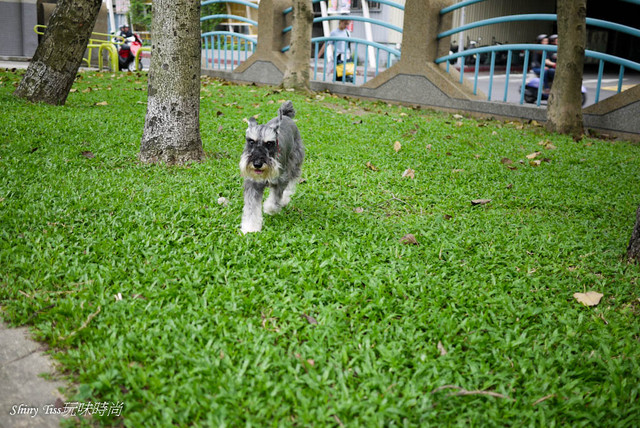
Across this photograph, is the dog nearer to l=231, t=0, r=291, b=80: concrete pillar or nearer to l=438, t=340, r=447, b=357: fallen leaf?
l=438, t=340, r=447, b=357: fallen leaf

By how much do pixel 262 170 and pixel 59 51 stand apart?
21.7ft

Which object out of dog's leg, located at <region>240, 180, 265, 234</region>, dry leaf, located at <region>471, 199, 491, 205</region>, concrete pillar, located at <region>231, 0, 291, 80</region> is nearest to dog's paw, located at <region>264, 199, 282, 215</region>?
dog's leg, located at <region>240, 180, 265, 234</region>

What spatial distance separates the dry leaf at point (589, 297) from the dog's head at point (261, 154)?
2.30 m

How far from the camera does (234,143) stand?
7.43 meters

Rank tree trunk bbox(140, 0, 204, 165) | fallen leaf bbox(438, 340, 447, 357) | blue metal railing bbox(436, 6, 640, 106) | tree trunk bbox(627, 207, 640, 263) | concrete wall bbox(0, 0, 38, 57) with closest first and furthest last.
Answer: fallen leaf bbox(438, 340, 447, 357), tree trunk bbox(627, 207, 640, 263), tree trunk bbox(140, 0, 204, 165), blue metal railing bbox(436, 6, 640, 106), concrete wall bbox(0, 0, 38, 57)

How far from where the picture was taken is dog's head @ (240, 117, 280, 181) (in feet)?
13.4

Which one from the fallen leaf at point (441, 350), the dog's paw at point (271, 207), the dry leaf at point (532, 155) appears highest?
the dry leaf at point (532, 155)

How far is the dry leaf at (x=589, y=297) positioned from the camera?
358 centimetres

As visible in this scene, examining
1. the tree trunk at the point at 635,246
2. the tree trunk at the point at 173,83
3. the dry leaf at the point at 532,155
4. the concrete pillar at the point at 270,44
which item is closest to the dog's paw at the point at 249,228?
the tree trunk at the point at 173,83

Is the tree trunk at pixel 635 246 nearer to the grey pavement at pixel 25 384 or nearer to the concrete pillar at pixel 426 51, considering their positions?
the grey pavement at pixel 25 384

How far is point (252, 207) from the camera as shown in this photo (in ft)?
14.2

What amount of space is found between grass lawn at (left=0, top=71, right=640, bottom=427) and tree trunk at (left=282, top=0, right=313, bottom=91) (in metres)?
6.72

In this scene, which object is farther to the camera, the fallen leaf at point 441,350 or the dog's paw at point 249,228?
the dog's paw at point 249,228

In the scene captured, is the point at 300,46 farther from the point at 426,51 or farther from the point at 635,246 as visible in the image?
the point at 635,246
